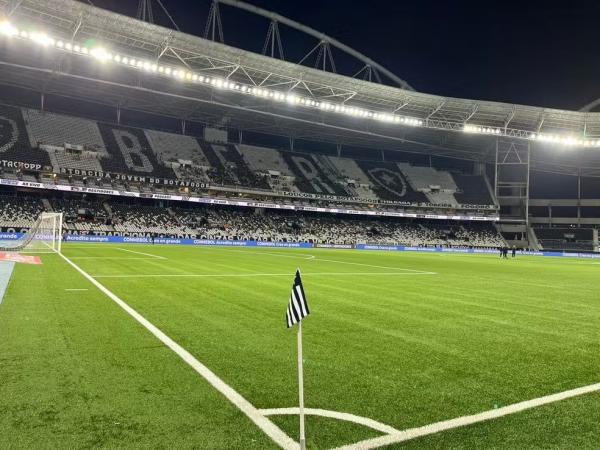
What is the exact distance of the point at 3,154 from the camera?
1925 inches

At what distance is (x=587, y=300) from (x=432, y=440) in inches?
507

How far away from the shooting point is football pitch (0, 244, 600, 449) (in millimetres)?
4000

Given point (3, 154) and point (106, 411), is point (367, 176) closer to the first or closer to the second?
point (3, 154)

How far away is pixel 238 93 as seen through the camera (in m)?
52.8

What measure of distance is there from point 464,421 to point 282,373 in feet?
7.51

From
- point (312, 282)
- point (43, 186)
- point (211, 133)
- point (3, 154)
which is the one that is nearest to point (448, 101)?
point (211, 133)

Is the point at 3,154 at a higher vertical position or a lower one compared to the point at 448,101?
lower

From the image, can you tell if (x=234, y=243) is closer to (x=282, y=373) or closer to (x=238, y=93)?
(x=238, y=93)

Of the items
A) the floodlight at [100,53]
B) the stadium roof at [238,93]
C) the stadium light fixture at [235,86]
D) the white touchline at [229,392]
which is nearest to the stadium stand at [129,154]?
the stadium roof at [238,93]

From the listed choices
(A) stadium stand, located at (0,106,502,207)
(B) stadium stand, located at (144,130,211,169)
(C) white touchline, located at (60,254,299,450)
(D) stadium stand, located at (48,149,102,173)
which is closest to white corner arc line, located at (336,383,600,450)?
(C) white touchline, located at (60,254,299,450)

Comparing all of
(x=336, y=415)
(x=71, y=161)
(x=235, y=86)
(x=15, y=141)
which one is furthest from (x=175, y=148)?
(x=336, y=415)

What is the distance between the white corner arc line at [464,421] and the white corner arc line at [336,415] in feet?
0.55

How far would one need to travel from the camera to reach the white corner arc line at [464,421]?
12.6 ft

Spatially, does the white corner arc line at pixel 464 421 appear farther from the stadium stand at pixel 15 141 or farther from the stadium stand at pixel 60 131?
the stadium stand at pixel 60 131
